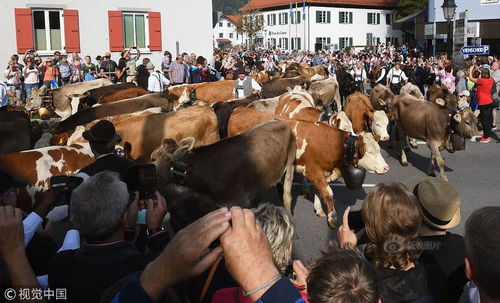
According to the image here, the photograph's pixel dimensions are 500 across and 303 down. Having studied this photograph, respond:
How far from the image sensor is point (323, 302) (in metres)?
1.91

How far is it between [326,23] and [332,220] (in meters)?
64.0

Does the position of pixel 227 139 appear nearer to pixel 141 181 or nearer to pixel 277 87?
pixel 141 181

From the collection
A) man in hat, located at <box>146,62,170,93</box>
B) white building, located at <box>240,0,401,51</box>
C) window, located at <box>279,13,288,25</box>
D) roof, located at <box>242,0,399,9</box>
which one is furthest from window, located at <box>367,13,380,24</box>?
man in hat, located at <box>146,62,170,93</box>

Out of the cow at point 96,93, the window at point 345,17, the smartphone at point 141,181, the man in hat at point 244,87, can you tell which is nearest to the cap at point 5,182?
the smartphone at point 141,181

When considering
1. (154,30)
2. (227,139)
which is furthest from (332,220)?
(154,30)

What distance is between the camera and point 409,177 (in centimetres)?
893

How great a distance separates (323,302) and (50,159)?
458 centimetres

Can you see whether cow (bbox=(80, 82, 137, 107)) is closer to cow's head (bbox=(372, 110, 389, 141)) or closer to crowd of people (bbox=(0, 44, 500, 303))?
cow's head (bbox=(372, 110, 389, 141))

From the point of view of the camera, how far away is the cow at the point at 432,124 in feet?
30.1

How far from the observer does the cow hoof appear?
6996 mm

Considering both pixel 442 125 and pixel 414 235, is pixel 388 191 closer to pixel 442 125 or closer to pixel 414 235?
pixel 414 235

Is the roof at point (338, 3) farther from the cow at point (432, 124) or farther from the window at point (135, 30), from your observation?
the cow at point (432, 124)

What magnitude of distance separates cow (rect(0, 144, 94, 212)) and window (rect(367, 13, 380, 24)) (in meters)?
70.7

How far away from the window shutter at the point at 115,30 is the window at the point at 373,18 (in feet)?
190
